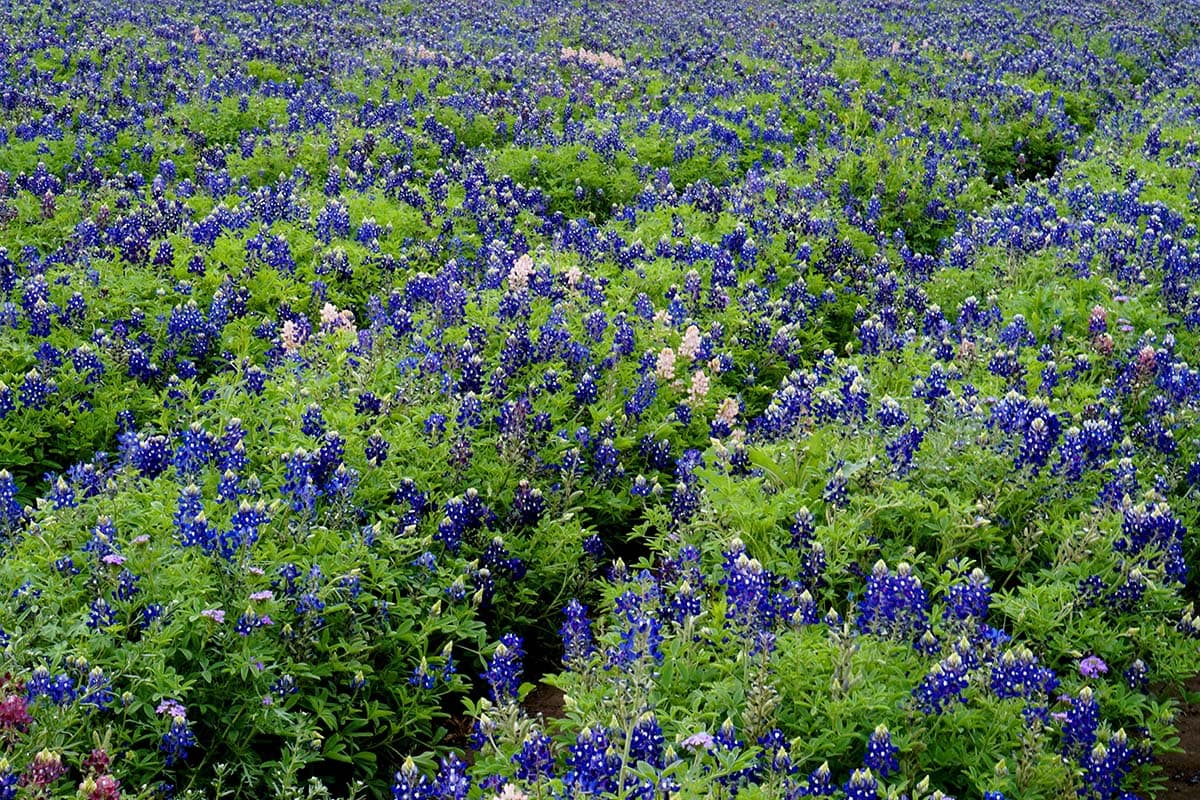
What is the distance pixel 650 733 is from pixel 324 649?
4.79ft

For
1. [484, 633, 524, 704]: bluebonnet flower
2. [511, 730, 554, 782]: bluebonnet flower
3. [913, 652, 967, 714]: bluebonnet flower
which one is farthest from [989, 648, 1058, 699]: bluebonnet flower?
[484, 633, 524, 704]: bluebonnet flower

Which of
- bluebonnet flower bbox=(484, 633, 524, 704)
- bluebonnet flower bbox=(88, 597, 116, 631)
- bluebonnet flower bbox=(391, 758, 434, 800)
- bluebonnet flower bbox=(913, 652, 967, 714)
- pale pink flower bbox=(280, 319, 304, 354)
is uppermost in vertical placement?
bluebonnet flower bbox=(913, 652, 967, 714)

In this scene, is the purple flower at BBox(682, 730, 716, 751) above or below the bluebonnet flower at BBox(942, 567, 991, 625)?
below

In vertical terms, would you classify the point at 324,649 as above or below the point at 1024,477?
below

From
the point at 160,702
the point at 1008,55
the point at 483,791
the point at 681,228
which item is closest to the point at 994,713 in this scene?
the point at 483,791

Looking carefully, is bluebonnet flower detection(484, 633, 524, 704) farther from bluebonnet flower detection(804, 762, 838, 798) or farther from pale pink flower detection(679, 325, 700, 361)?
pale pink flower detection(679, 325, 700, 361)

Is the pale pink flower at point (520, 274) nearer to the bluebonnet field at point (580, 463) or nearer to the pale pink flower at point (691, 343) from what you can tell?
the bluebonnet field at point (580, 463)

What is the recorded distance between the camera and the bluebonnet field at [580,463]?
3.75 metres

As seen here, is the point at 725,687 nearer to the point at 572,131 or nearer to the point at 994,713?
the point at 994,713

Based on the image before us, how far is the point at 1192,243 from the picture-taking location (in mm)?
8430

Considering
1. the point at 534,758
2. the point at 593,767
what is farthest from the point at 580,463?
the point at 593,767

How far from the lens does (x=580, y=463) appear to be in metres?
5.70

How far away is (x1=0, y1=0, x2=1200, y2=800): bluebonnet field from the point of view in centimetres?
375

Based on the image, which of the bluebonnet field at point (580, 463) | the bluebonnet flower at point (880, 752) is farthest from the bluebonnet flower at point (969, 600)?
the bluebonnet flower at point (880, 752)
